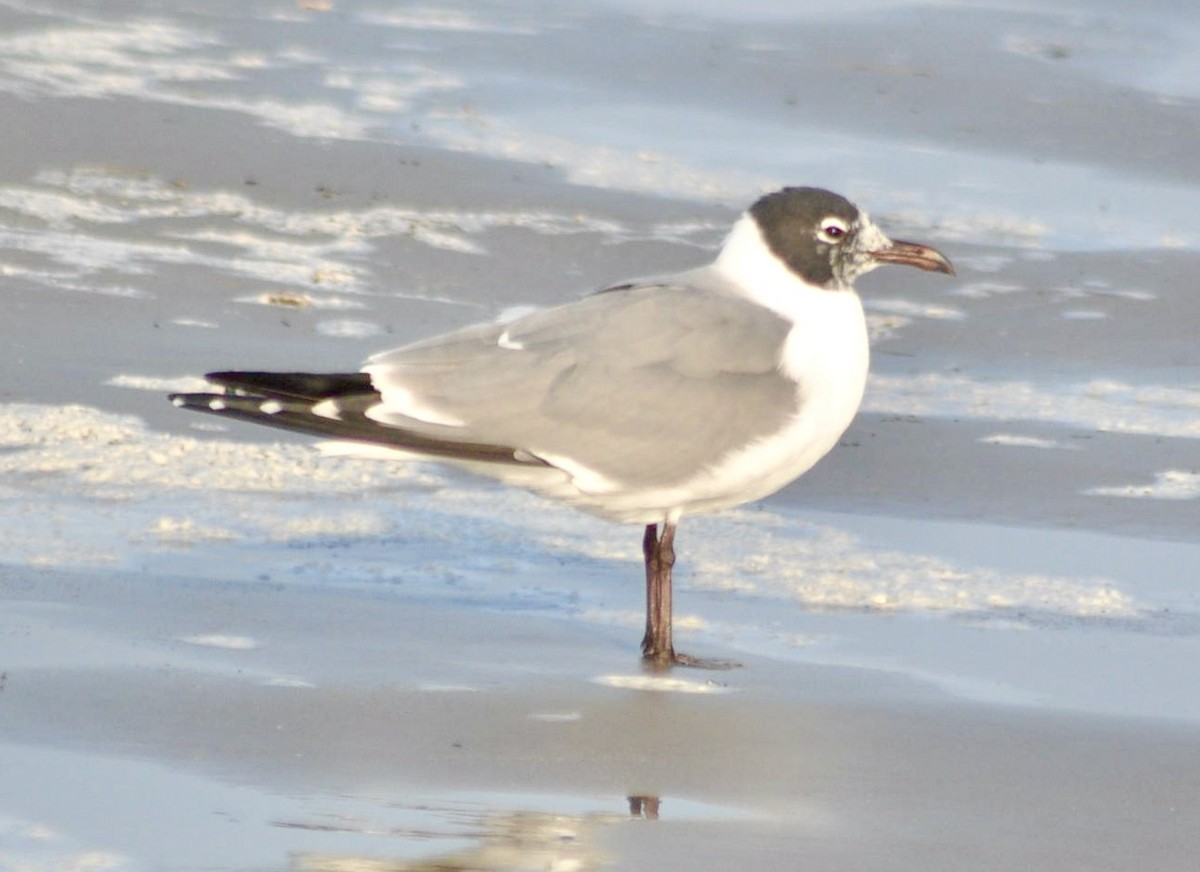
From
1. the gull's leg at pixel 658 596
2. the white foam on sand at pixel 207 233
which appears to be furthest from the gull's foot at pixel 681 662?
the white foam on sand at pixel 207 233

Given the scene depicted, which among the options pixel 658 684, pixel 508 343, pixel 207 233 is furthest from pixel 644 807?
pixel 207 233

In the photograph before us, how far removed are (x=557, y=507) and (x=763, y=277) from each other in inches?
41.4

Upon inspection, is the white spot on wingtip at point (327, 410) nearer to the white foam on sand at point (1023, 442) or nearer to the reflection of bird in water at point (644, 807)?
the reflection of bird in water at point (644, 807)

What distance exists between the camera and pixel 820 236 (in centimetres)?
516

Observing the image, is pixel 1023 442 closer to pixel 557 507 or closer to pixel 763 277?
pixel 557 507

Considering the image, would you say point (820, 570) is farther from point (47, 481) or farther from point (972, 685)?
point (47, 481)

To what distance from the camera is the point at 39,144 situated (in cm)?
871

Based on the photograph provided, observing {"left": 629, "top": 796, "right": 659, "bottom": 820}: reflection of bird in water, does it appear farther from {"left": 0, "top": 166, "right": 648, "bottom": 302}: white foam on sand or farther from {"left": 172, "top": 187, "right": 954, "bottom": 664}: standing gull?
{"left": 0, "top": 166, "right": 648, "bottom": 302}: white foam on sand

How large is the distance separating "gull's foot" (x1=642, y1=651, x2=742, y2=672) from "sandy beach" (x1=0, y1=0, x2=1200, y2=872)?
43 millimetres

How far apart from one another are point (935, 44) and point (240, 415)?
799cm

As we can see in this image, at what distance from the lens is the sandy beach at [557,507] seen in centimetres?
370

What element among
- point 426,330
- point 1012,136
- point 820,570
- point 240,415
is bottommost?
point 820,570

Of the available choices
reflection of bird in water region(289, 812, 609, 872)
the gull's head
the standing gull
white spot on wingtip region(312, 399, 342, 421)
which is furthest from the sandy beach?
the gull's head

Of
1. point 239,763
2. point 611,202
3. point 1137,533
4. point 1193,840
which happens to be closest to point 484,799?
point 239,763
